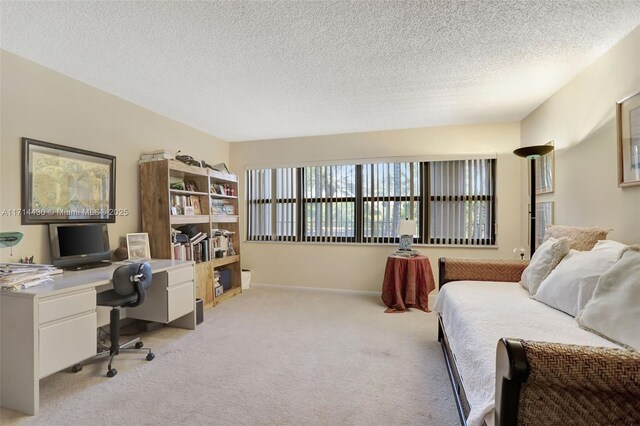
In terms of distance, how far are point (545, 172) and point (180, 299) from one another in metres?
4.06

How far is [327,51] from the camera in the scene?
2.19 meters

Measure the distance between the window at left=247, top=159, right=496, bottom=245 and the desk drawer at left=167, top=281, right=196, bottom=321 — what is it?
195cm

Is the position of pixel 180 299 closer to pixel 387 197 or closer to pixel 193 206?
pixel 193 206

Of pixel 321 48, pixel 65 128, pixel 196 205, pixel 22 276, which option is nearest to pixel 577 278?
pixel 321 48

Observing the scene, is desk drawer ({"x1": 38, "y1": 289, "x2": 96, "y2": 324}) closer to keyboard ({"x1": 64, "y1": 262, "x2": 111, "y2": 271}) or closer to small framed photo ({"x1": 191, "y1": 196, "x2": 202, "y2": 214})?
keyboard ({"x1": 64, "y1": 262, "x2": 111, "y2": 271})

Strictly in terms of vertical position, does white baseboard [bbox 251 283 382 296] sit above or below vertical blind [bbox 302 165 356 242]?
below

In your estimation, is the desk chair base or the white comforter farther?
the desk chair base

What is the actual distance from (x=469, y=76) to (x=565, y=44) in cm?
66

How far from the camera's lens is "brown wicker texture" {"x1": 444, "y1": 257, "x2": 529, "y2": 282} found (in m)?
2.54

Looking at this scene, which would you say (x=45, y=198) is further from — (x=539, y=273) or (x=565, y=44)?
(x=565, y=44)

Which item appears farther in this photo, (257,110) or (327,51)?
(257,110)

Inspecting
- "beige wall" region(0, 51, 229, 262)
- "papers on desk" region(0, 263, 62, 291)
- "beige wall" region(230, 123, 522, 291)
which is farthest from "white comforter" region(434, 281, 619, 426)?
"beige wall" region(0, 51, 229, 262)

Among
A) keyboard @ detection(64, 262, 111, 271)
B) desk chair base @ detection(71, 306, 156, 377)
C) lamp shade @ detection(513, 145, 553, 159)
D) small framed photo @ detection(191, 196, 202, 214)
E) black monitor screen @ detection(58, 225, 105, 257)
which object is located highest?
lamp shade @ detection(513, 145, 553, 159)

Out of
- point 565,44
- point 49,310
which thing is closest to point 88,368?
point 49,310
